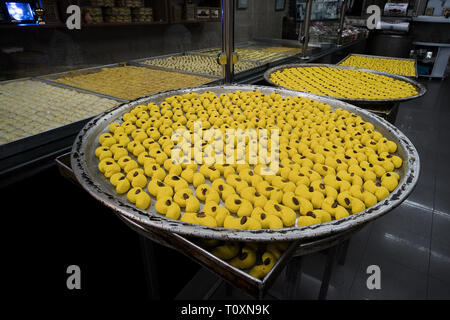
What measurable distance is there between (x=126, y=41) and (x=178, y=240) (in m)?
4.56

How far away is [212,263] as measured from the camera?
0.86 metres

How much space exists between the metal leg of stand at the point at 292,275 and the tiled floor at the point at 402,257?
2.44 feet

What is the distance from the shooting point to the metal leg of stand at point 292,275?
3.81ft

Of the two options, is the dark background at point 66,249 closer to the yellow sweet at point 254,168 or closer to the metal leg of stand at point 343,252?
the yellow sweet at point 254,168

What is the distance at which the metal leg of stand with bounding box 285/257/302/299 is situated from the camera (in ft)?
3.81

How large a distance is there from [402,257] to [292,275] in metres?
1.64

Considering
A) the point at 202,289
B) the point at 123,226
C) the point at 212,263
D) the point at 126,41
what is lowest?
the point at 202,289

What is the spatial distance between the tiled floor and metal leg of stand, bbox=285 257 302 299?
0.74m

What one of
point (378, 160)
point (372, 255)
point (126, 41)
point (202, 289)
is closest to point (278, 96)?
point (378, 160)
